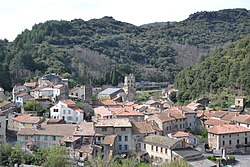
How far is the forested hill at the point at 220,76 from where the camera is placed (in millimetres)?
61062

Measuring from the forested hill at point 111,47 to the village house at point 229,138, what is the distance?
28.6 meters

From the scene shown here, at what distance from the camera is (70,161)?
A: 3169 cm

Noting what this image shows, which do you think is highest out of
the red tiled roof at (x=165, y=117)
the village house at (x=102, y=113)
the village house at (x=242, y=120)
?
the village house at (x=102, y=113)

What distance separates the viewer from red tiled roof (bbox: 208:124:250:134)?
39219 mm

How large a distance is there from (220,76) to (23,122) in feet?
120

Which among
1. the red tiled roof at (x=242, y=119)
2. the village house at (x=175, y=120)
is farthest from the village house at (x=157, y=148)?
the red tiled roof at (x=242, y=119)

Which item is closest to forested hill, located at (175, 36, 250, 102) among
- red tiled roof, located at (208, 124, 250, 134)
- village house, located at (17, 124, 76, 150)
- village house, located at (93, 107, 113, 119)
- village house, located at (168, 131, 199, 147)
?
red tiled roof, located at (208, 124, 250, 134)

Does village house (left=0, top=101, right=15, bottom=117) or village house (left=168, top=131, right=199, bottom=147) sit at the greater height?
village house (left=0, top=101, right=15, bottom=117)

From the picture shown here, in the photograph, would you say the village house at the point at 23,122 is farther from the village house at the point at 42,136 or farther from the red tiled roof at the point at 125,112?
the red tiled roof at the point at 125,112

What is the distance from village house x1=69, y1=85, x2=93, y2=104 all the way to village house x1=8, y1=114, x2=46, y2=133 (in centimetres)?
938

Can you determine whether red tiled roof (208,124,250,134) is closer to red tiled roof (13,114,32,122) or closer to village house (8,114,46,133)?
village house (8,114,46,133)

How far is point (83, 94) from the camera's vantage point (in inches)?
1978

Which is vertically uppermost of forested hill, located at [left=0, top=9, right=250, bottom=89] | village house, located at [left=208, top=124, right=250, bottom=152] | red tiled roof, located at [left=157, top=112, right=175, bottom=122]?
forested hill, located at [left=0, top=9, right=250, bottom=89]

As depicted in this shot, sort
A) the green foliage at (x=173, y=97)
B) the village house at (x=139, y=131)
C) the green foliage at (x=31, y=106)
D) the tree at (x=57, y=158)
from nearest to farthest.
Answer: the tree at (x=57, y=158), the village house at (x=139, y=131), the green foliage at (x=31, y=106), the green foliage at (x=173, y=97)
